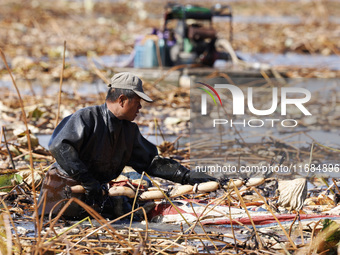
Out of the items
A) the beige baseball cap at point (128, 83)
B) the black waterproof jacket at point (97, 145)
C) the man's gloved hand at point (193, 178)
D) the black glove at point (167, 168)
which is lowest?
the man's gloved hand at point (193, 178)

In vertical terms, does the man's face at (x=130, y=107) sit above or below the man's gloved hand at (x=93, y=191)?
above

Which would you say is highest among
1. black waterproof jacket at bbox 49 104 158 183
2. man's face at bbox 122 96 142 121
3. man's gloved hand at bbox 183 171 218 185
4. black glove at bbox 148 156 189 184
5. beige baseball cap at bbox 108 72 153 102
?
beige baseball cap at bbox 108 72 153 102

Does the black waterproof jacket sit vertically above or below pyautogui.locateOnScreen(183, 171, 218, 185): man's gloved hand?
above

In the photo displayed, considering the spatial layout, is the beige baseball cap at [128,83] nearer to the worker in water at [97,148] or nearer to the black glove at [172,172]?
the worker in water at [97,148]

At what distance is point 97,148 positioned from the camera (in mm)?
3840

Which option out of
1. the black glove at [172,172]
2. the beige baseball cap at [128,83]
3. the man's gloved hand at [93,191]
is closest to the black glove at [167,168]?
the black glove at [172,172]

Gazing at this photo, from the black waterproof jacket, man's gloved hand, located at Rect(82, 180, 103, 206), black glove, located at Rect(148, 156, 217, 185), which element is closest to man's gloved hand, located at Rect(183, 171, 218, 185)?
black glove, located at Rect(148, 156, 217, 185)

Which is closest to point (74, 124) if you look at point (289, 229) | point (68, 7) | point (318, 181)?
point (289, 229)

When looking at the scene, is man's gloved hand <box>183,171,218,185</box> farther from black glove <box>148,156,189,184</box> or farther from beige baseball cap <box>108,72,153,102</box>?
beige baseball cap <box>108,72,153,102</box>

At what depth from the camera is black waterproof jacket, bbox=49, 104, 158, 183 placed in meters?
3.70

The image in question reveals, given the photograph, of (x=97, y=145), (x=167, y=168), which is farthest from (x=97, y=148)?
(x=167, y=168)

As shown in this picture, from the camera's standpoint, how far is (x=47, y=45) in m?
15.0

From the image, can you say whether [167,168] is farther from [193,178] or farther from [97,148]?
[97,148]

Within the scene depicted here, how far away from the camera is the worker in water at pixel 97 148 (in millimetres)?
3709
